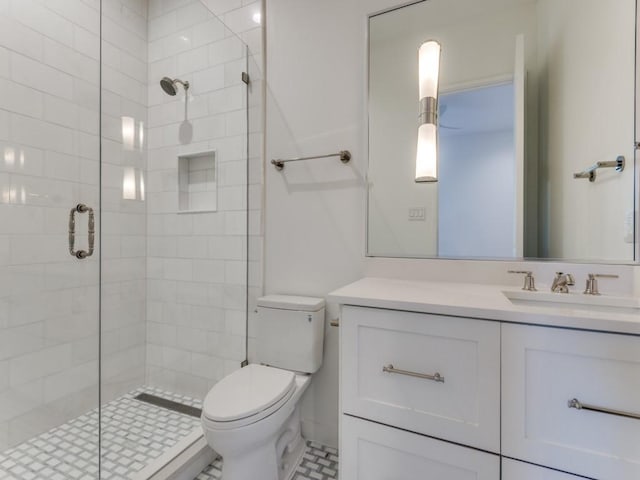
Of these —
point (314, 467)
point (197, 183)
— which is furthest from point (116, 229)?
point (314, 467)

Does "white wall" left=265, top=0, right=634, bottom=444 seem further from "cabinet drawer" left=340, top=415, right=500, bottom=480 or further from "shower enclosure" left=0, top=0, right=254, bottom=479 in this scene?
"cabinet drawer" left=340, top=415, right=500, bottom=480

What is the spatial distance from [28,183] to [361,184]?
1638mm

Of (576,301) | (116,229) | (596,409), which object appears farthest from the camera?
(116,229)

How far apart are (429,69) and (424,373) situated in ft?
4.07

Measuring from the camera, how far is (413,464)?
826 millimetres

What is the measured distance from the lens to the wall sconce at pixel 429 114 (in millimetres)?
1313

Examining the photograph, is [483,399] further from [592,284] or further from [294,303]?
[294,303]

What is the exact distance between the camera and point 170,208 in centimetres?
198

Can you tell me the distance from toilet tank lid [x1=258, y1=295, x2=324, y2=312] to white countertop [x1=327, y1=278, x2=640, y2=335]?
0.34 meters

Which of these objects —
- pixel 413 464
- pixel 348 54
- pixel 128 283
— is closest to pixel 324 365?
pixel 413 464

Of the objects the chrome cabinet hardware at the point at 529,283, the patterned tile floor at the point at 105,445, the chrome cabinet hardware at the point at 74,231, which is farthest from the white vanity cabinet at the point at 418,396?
the chrome cabinet hardware at the point at 74,231

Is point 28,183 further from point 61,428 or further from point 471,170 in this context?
point 471,170

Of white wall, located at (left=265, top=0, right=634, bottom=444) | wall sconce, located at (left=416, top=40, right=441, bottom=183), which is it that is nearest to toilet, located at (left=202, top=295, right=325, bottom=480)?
white wall, located at (left=265, top=0, right=634, bottom=444)

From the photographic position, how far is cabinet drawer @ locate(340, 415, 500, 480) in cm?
76
